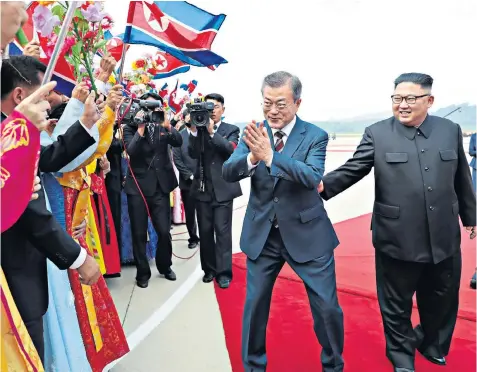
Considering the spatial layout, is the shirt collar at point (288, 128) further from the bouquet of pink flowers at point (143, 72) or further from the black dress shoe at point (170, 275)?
the bouquet of pink flowers at point (143, 72)

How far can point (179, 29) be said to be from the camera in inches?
111

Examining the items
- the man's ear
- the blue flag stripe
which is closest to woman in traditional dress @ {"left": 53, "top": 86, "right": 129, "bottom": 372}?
the man's ear

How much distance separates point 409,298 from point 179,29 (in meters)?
2.15

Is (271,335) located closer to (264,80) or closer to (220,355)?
(220,355)

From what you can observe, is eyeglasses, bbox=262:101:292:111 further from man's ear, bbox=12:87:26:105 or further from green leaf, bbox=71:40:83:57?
man's ear, bbox=12:87:26:105

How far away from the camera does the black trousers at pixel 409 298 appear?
1994 mm

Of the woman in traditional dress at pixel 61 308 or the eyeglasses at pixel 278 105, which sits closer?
the woman in traditional dress at pixel 61 308

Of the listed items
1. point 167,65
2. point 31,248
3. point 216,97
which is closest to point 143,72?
point 167,65

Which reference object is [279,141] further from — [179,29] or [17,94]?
[179,29]

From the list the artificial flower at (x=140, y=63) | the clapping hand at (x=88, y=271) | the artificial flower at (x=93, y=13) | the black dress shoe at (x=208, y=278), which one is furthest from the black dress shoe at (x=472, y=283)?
the artificial flower at (x=140, y=63)

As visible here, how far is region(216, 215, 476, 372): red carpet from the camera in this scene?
2066 mm

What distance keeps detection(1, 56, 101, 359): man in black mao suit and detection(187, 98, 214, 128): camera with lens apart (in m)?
1.60

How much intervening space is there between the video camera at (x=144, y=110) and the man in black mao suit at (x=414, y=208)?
1.43 m

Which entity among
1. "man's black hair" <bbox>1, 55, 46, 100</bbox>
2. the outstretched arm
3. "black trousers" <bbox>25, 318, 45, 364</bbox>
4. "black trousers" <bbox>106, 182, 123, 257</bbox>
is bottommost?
"black trousers" <bbox>106, 182, 123, 257</bbox>
